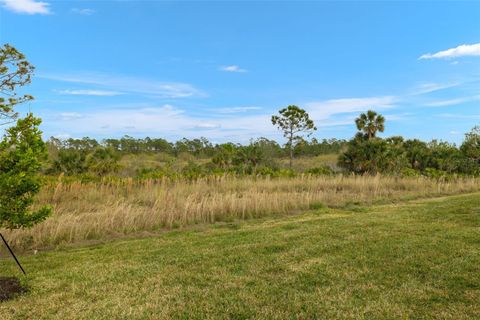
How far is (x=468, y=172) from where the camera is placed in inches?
814

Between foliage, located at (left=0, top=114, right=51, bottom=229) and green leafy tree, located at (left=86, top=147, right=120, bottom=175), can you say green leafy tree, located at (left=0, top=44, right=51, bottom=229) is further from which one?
green leafy tree, located at (left=86, top=147, right=120, bottom=175)

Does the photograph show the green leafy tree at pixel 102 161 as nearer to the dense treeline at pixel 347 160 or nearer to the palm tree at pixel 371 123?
the dense treeline at pixel 347 160

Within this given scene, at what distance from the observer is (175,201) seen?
9555mm

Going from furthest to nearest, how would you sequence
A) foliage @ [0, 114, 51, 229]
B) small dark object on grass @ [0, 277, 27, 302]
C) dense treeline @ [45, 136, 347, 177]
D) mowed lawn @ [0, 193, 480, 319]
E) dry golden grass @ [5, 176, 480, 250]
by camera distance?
1. dense treeline @ [45, 136, 347, 177]
2. dry golden grass @ [5, 176, 480, 250]
3. small dark object on grass @ [0, 277, 27, 302]
4. foliage @ [0, 114, 51, 229]
5. mowed lawn @ [0, 193, 480, 319]

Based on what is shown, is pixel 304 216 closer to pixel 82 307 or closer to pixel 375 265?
pixel 375 265

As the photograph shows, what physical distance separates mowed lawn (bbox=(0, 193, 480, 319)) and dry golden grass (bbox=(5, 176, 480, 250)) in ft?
2.93

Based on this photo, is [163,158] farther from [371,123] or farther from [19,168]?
[19,168]

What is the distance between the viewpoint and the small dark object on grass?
3.87m

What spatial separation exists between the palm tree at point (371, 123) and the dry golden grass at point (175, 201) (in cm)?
749

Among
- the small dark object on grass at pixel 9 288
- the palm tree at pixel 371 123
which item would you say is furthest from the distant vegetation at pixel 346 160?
the small dark object on grass at pixel 9 288

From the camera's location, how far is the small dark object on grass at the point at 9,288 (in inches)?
152

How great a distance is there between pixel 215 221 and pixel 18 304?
5.78 m

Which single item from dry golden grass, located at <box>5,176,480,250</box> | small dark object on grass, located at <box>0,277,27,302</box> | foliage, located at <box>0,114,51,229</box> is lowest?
small dark object on grass, located at <box>0,277,27,302</box>

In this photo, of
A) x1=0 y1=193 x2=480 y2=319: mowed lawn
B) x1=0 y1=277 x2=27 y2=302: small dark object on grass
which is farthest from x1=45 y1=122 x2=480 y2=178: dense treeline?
x1=0 y1=277 x2=27 y2=302: small dark object on grass
